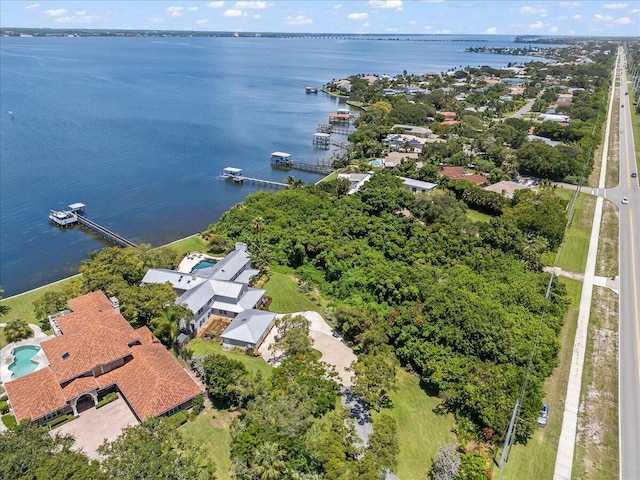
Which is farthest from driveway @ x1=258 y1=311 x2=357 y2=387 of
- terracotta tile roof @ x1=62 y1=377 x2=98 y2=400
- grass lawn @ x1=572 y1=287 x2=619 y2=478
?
grass lawn @ x1=572 y1=287 x2=619 y2=478

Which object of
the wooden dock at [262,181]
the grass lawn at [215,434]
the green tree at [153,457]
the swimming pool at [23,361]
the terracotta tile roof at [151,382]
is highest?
the green tree at [153,457]

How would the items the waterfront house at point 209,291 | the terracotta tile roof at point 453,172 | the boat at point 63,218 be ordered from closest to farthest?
the waterfront house at point 209,291
the boat at point 63,218
the terracotta tile roof at point 453,172

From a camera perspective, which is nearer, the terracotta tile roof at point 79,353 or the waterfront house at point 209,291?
the terracotta tile roof at point 79,353

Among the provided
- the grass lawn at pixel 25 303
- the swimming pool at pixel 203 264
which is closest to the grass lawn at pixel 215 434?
the swimming pool at pixel 203 264

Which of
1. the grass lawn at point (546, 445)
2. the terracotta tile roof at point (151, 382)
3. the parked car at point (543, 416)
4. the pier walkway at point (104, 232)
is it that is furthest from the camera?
the pier walkway at point (104, 232)

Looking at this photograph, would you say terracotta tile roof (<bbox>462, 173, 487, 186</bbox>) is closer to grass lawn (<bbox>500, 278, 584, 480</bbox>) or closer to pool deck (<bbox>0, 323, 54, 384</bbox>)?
grass lawn (<bbox>500, 278, 584, 480</bbox>)

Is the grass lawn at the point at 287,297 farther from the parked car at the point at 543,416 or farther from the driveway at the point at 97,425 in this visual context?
the parked car at the point at 543,416

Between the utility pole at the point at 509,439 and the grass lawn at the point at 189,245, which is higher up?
the utility pole at the point at 509,439
